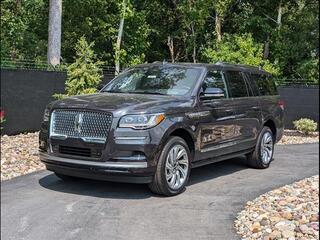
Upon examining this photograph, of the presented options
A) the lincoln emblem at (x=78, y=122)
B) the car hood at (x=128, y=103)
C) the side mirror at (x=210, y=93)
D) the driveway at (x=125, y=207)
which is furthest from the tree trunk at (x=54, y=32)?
the lincoln emblem at (x=78, y=122)

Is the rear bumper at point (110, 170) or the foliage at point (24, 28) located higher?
the foliage at point (24, 28)

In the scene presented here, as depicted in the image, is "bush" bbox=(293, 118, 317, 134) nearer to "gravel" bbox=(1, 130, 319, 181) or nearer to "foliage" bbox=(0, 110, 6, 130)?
"gravel" bbox=(1, 130, 319, 181)

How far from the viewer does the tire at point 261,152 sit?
30.1 feet

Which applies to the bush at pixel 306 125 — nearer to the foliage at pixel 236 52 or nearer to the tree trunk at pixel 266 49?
the foliage at pixel 236 52

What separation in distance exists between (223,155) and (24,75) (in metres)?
6.13

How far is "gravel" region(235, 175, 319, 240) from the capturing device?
534 centimetres

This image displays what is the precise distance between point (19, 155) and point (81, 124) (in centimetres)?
337

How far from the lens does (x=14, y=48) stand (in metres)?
19.1

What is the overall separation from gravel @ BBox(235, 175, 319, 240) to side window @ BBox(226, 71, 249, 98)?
170 cm

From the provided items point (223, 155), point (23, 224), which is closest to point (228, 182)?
point (223, 155)

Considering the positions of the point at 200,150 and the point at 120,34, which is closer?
the point at 200,150

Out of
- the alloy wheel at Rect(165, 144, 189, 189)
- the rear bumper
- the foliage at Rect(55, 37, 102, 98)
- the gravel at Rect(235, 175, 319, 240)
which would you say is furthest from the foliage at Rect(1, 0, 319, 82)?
the rear bumper

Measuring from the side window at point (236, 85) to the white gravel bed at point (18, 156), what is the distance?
3.32 metres

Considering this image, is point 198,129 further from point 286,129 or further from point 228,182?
point 286,129
